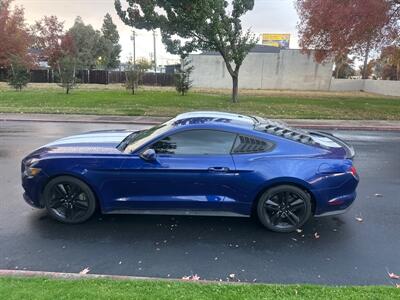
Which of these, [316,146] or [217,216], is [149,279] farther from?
[316,146]

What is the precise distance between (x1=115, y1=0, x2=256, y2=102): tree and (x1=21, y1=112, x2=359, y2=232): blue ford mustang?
1746cm

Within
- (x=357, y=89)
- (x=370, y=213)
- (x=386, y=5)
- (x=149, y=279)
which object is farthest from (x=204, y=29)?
(x=357, y=89)

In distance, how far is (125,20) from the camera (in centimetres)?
2380

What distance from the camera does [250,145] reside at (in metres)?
4.93

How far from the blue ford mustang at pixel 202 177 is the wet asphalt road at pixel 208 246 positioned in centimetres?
26

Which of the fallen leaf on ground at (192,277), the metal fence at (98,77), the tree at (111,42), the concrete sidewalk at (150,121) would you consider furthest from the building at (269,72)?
the fallen leaf on ground at (192,277)

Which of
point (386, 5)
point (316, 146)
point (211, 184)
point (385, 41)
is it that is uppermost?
point (386, 5)

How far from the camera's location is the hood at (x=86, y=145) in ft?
16.5

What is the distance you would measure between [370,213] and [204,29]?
18.1m

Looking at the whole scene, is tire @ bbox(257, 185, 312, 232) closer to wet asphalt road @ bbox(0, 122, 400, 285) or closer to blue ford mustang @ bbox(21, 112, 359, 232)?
blue ford mustang @ bbox(21, 112, 359, 232)

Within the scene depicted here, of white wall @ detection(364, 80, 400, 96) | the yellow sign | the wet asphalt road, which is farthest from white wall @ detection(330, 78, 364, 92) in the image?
the wet asphalt road

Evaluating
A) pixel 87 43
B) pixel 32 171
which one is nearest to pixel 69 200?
pixel 32 171

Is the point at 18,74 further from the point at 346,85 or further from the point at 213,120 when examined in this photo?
the point at 346,85

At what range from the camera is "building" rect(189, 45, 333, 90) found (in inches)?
1911
